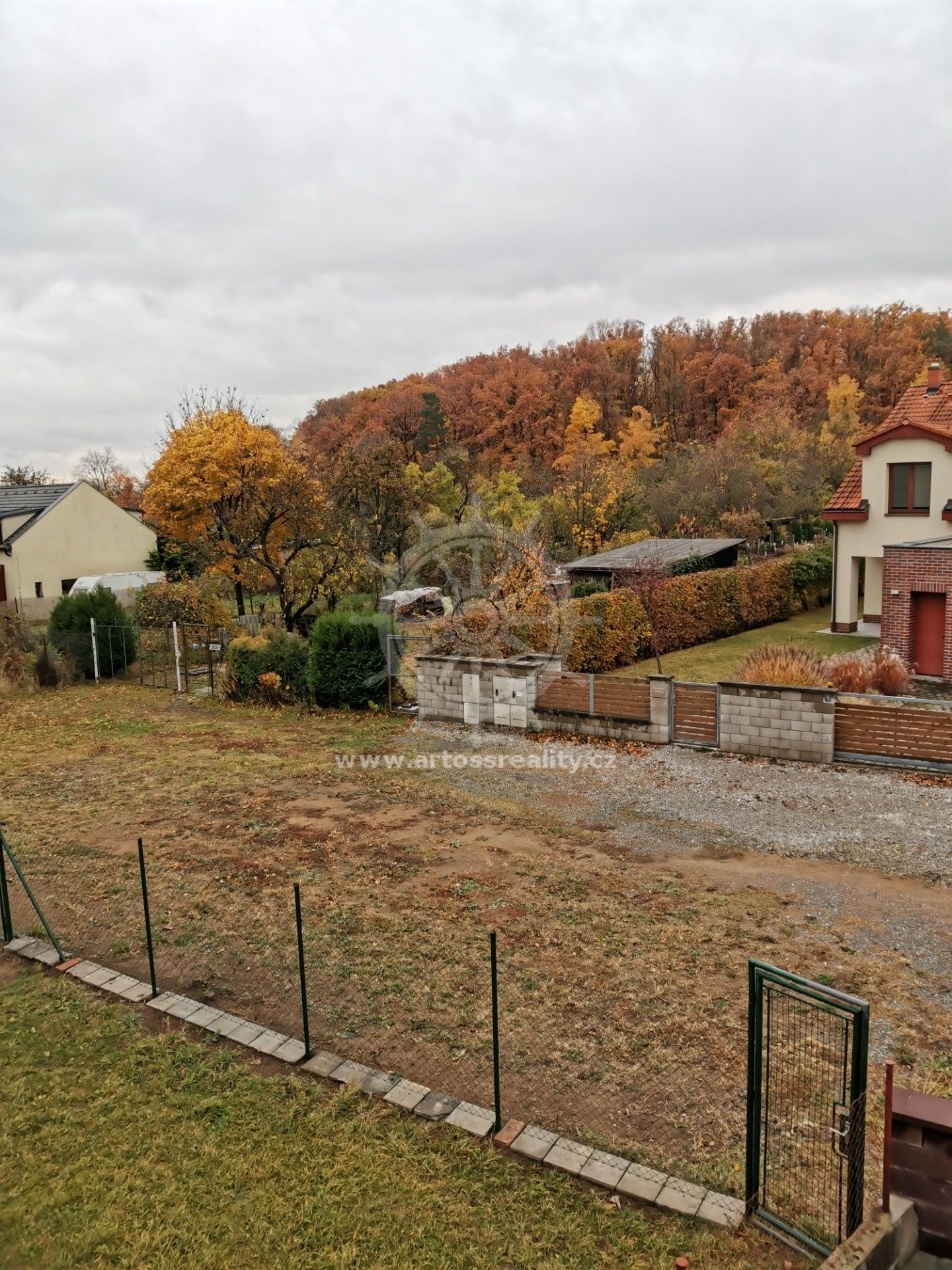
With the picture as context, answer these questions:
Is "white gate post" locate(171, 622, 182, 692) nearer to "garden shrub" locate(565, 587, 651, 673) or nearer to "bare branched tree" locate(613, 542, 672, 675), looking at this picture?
"garden shrub" locate(565, 587, 651, 673)

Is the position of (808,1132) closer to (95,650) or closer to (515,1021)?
(515,1021)

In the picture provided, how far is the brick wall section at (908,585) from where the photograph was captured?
17.0m

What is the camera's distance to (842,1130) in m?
3.85

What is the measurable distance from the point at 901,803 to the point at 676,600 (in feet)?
37.2

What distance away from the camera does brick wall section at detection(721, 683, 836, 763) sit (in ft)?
40.7

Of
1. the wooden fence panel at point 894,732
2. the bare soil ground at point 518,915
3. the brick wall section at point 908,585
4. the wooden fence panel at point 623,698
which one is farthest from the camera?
the brick wall section at point 908,585

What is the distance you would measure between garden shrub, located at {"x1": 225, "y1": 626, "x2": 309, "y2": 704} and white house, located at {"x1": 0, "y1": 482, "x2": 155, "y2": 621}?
41.1 feet

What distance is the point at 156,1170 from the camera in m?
4.59

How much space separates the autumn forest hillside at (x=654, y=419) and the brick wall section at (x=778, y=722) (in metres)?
19.4

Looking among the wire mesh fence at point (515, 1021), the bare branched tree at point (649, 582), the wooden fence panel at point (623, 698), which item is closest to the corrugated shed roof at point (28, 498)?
the bare branched tree at point (649, 582)

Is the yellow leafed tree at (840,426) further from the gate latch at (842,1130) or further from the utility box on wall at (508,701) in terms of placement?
the gate latch at (842,1130)

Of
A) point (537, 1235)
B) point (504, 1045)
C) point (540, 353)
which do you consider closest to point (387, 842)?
point (504, 1045)

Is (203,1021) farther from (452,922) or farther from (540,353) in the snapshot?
(540,353)

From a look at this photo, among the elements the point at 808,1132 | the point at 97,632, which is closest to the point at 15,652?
the point at 97,632
